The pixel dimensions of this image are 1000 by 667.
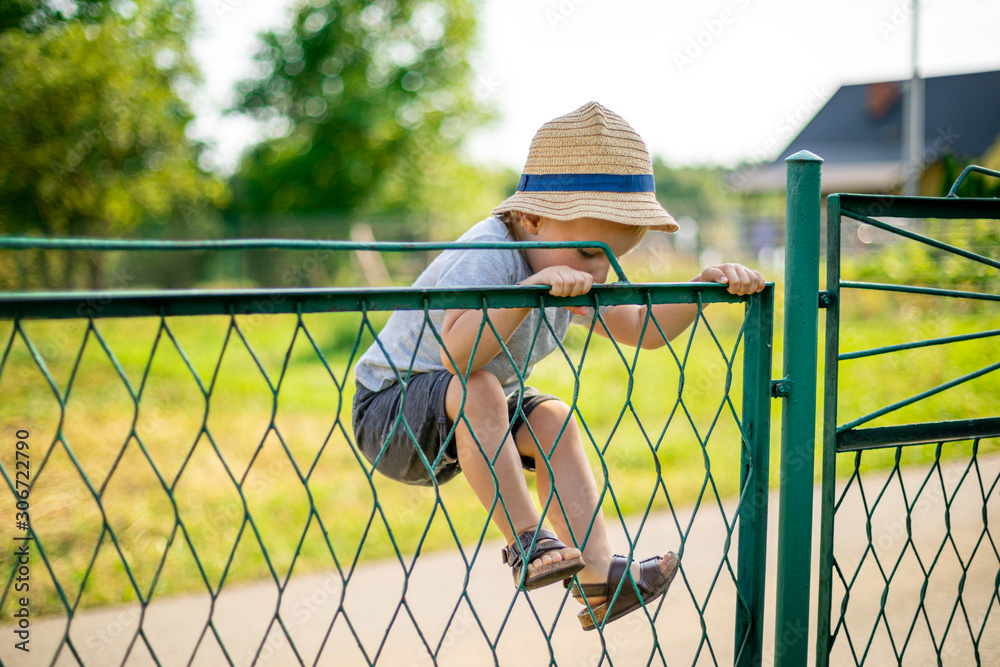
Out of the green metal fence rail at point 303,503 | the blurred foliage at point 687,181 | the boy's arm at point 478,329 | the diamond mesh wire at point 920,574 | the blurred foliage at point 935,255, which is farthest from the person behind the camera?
the blurred foliage at point 687,181

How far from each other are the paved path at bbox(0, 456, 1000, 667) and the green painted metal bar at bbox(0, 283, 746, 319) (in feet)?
4.19

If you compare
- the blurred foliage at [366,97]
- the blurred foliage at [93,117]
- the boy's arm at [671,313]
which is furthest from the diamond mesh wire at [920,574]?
the blurred foliage at [366,97]

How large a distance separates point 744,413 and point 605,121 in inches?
27.2

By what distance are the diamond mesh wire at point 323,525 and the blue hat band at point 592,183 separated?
0.30 meters

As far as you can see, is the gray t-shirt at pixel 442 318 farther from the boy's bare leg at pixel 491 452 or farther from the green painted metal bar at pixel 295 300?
the green painted metal bar at pixel 295 300

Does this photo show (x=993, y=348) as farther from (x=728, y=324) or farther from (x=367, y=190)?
(x=367, y=190)

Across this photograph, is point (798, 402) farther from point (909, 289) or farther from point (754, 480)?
point (909, 289)

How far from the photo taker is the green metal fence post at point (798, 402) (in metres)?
1.59

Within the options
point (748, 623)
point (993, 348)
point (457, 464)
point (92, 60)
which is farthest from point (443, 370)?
point (92, 60)

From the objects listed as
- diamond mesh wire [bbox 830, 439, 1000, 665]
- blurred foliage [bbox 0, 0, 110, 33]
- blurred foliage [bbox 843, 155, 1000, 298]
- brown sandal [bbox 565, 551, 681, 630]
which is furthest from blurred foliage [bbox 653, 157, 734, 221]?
brown sandal [bbox 565, 551, 681, 630]

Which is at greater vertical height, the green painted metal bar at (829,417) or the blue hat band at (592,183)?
the blue hat band at (592,183)

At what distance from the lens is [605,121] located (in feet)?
5.52

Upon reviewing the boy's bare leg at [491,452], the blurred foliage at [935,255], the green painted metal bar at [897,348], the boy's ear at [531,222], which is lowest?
the boy's bare leg at [491,452]

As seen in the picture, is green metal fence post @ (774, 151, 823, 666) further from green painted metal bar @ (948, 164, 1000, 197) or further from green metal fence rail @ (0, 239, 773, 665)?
green painted metal bar @ (948, 164, 1000, 197)
